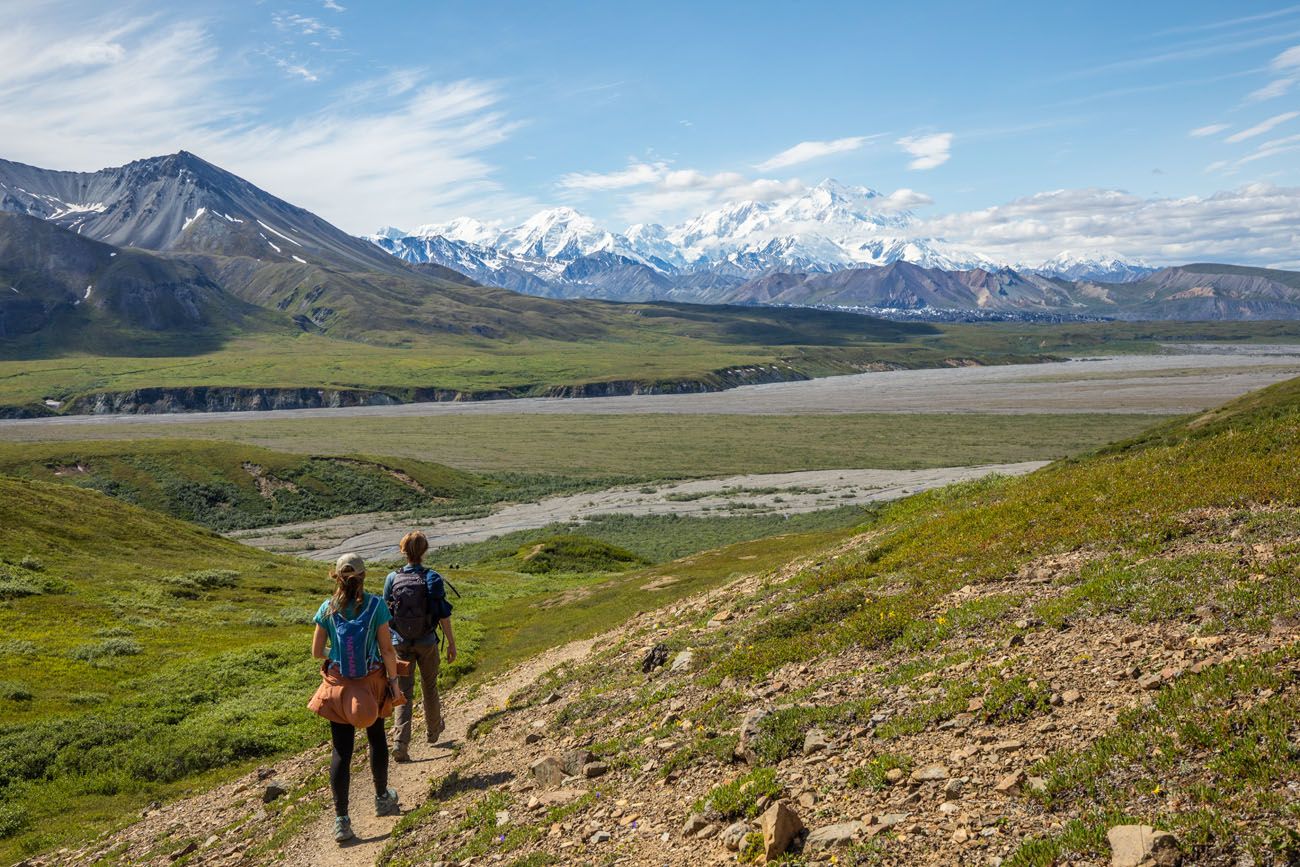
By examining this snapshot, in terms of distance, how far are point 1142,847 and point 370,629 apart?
1052 cm

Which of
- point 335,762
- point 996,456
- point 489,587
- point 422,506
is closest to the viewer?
point 335,762

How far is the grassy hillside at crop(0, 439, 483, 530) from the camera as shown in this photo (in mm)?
102188

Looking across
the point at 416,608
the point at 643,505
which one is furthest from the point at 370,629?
the point at 643,505

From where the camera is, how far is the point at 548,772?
559 inches

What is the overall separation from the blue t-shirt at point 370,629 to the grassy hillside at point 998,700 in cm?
305

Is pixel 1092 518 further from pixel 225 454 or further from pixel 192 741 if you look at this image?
pixel 225 454

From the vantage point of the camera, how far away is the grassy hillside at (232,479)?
10219cm

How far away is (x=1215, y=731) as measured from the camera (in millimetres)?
9117

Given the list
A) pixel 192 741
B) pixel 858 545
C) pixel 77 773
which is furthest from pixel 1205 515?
pixel 77 773

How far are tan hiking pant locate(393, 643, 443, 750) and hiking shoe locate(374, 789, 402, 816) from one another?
2.21 m

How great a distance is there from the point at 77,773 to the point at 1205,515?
27.3 meters

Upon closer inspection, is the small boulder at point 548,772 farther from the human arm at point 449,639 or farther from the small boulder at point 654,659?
the small boulder at point 654,659

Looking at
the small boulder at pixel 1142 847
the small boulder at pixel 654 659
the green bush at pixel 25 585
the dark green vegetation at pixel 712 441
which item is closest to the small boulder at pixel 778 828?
the small boulder at pixel 1142 847

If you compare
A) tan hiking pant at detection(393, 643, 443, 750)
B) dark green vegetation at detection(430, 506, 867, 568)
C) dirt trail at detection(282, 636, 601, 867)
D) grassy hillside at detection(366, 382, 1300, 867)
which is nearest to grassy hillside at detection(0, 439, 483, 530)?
dark green vegetation at detection(430, 506, 867, 568)
